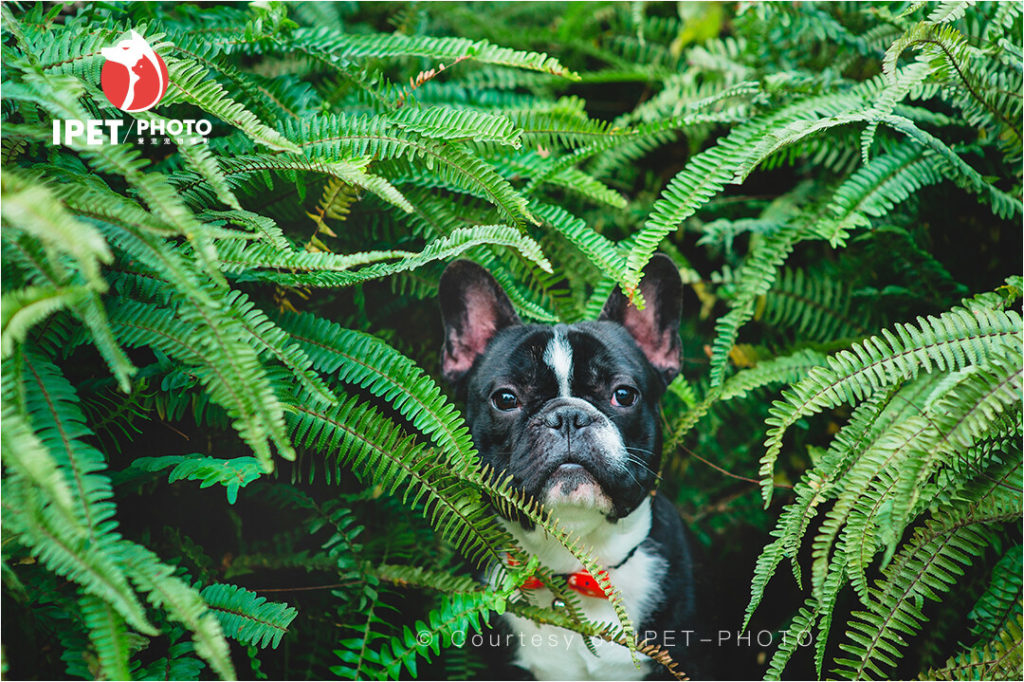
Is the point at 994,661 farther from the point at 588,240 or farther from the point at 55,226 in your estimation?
the point at 55,226

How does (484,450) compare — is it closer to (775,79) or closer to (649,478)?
(649,478)

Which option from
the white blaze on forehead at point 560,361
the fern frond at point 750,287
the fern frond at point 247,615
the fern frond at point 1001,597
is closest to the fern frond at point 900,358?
the fern frond at point 750,287

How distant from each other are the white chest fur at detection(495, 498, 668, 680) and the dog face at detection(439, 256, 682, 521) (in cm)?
18

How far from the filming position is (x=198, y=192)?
232 centimetres

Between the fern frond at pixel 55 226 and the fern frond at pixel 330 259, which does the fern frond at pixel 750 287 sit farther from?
the fern frond at pixel 55 226

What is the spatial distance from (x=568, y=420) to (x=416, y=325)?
1.06 meters

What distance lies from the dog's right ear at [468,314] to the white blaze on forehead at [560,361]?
267mm

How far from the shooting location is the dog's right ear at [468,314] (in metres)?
2.86

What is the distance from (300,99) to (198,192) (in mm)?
791

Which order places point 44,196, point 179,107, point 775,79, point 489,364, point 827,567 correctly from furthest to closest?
point 775,79
point 489,364
point 179,107
point 827,567
point 44,196

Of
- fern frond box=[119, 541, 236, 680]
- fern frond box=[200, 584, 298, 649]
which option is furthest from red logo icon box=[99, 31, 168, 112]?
fern frond box=[200, 584, 298, 649]

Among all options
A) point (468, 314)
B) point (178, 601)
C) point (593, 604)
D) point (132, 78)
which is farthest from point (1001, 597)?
point (132, 78)

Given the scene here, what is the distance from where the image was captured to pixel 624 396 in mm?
2797

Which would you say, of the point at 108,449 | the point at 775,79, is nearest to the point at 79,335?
the point at 108,449
